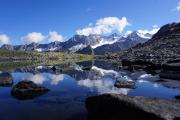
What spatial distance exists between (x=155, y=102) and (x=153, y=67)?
6648 centimetres

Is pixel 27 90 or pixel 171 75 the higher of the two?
pixel 171 75

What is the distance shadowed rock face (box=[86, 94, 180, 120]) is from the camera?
2228 centimetres

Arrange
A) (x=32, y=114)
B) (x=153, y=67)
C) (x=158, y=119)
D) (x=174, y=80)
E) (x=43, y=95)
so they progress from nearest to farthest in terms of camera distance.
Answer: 1. (x=158, y=119)
2. (x=32, y=114)
3. (x=43, y=95)
4. (x=174, y=80)
5. (x=153, y=67)

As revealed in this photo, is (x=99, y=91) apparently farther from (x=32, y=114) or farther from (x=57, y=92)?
(x=32, y=114)

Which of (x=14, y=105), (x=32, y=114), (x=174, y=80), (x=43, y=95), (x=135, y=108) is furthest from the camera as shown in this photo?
(x=174, y=80)

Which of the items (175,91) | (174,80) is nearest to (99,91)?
(175,91)

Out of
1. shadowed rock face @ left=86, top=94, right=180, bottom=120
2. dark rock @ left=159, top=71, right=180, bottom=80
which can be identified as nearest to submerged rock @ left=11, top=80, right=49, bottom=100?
shadowed rock face @ left=86, top=94, right=180, bottom=120

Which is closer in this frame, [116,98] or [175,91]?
[116,98]

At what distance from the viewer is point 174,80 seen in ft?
192

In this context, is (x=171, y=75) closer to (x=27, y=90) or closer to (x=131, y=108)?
(x=27, y=90)

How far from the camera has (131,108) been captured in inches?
940

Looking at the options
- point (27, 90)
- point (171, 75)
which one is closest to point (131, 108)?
point (27, 90)

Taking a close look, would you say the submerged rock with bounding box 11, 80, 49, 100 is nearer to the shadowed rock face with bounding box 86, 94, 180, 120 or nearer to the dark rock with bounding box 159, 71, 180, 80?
the shadowed rock face with bounding box 86, 94, 180, 120

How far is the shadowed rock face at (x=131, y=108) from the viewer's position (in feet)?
73.1
